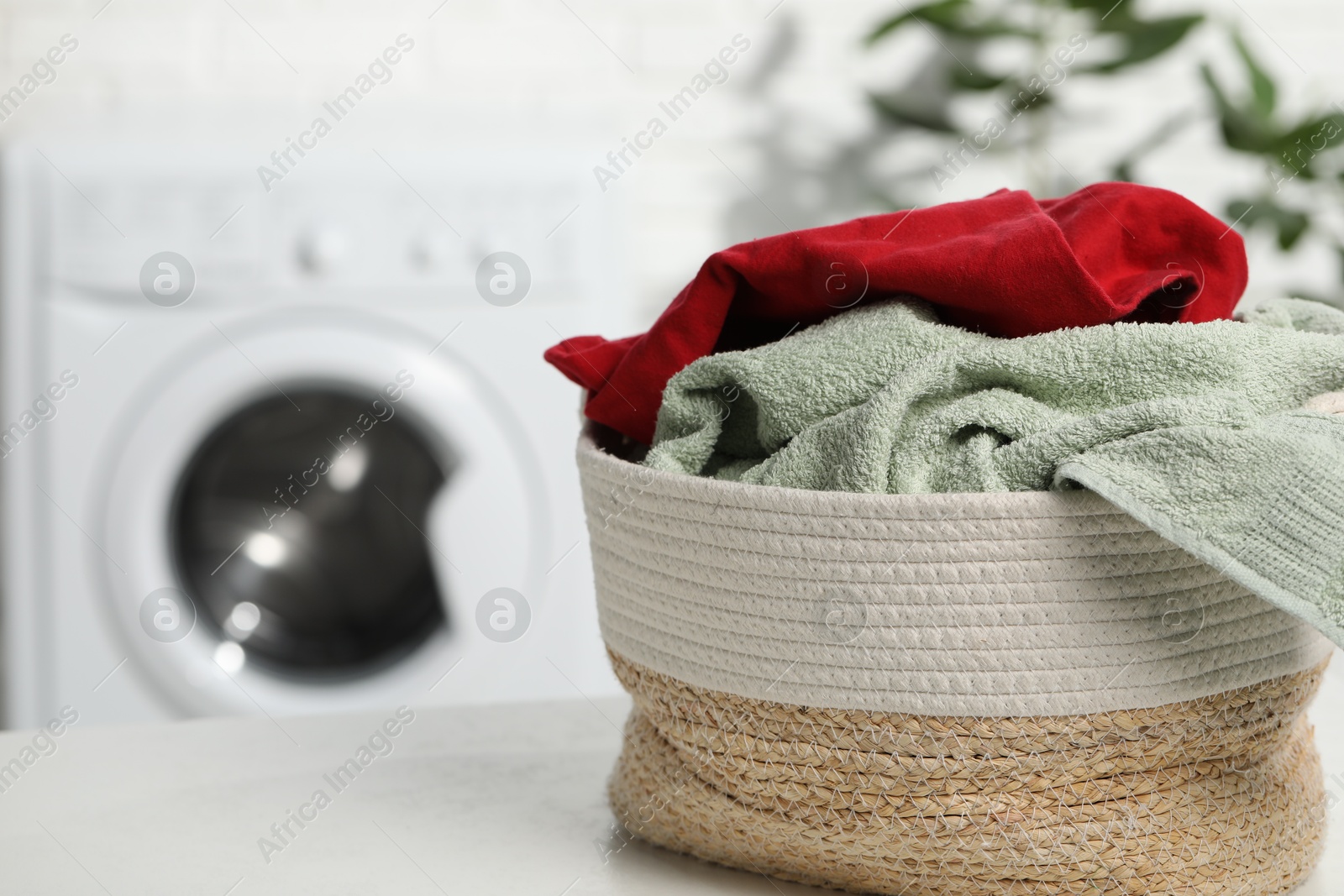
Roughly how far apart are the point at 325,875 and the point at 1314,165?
57.7 inches

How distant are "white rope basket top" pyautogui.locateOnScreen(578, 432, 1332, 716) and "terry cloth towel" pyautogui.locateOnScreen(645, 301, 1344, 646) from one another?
21mm

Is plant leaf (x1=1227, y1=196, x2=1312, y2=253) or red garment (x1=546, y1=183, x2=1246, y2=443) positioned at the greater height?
red garment (x1=546, y1=183, x2=1246, y2=443)

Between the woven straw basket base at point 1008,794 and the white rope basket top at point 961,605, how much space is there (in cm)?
1

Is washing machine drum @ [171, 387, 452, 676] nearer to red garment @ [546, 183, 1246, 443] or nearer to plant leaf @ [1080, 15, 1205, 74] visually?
red garment @ [546, 183, 1246, 443]

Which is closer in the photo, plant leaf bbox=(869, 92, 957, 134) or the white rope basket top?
the white rope basket top

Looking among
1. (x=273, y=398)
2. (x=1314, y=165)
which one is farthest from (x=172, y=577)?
(x=1314, y=165)

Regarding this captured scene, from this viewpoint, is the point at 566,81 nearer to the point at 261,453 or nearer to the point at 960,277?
the point at 261,453

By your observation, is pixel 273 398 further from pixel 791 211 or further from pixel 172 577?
pixel 791 211

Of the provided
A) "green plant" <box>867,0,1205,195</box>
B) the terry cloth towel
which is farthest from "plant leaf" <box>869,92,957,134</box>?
the terry cloth towel

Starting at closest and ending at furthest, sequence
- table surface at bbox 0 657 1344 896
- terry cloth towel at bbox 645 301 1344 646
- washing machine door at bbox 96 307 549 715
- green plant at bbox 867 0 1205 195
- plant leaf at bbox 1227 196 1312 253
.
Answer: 1. terry cloth towel at bbox 645 301 1344 646
2. table surface at bbox 0 657 1344 896
3. washing machine door at bbox 96 307 549 715
4. plant leaf at bbox 1227 196 1312 253
5. green plant at bbox 867 0 1205 195

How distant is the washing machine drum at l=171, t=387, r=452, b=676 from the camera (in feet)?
4.12

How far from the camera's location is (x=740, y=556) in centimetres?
43

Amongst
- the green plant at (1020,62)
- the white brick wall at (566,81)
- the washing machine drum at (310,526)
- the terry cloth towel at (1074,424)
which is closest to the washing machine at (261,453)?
the washing machine drum at (310,526)

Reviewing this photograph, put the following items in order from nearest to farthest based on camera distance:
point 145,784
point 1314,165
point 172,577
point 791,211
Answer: point 145,784, point 172,577, point 1314,165, point 791,211
